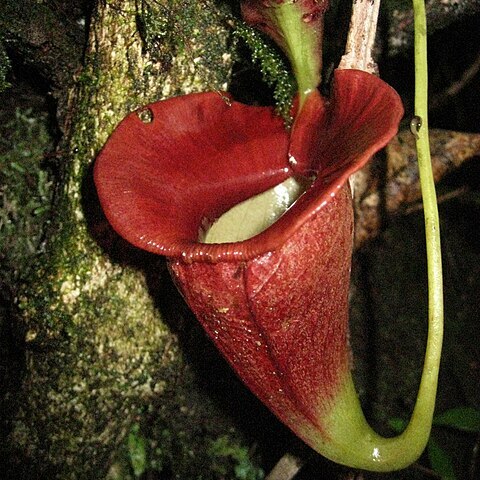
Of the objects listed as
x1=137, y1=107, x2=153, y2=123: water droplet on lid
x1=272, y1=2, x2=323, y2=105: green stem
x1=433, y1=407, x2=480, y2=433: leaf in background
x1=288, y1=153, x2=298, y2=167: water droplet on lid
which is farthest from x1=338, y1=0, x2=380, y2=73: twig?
x1=433, y1=407, x2=480, y2=433: leaf in background

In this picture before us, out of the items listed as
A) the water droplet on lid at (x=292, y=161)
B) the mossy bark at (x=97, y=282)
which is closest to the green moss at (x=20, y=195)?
the mossy bark at (x=97, y=282)

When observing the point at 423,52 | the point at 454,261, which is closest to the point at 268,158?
the point at 423,52

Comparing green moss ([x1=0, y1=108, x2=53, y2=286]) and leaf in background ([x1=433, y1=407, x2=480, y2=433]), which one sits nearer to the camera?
green moss ([x1=0, y1=108, x2=53, y2=286])

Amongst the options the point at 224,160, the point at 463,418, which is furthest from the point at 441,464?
the point at 224,160

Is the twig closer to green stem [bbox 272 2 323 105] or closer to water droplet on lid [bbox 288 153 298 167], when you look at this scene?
green stem [bbox 272 2 323 105]

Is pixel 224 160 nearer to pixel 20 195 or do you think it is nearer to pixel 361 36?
pixel 361 36

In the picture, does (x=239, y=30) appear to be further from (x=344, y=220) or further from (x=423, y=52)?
(x=344, y=220)
